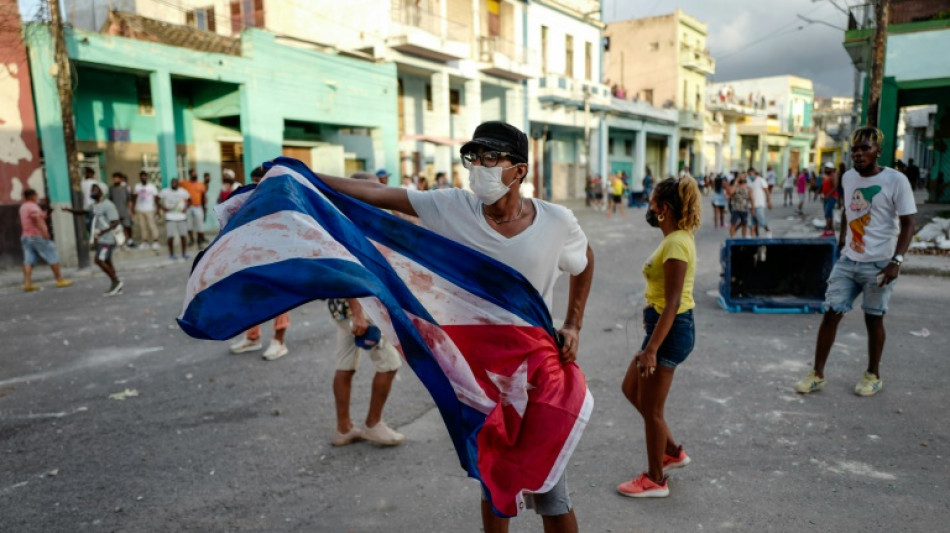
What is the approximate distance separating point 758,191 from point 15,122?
15840 mm

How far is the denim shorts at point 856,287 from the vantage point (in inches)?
182

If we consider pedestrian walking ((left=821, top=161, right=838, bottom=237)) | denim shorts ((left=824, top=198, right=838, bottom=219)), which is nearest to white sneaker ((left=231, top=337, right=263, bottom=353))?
pedestrian walking ((left=821, top=161, right=838, bottom=237))

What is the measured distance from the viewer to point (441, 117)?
2486 cm

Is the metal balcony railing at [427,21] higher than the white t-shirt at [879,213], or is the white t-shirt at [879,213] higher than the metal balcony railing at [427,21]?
the metal balcony railing at [427,21]

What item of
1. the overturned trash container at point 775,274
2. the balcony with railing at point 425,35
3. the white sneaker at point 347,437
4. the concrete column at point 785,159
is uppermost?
the balcony with railing at point 425,35

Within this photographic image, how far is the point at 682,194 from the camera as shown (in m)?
3.21

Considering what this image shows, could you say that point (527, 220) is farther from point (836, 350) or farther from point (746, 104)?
point (746, 104)

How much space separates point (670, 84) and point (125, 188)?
37465 mm

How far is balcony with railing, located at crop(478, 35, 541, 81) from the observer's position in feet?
84.9

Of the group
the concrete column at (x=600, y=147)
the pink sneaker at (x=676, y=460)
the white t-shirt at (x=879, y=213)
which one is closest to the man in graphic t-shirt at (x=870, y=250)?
the white t-shirt at (x=879, y=213)

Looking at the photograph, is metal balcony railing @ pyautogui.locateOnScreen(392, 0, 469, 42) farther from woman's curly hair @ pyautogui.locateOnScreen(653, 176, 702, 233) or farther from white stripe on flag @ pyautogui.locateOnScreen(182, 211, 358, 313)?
white stripe on flag @ pyautogui.locateOnScreen(182, 211, 358, 313)

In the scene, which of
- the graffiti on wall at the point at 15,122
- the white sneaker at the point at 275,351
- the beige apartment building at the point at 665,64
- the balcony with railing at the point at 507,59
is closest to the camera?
the white sneaker at the point at 275,351

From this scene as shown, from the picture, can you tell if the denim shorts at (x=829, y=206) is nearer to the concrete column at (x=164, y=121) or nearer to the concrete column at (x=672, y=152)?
the concrete column at (x=164, y=121)

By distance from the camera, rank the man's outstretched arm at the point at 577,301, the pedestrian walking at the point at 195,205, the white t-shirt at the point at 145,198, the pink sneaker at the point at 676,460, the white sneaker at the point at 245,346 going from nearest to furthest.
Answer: the man's outstretched arm at the point at 577,301
the pink sneaker at the point at 676,460
the white sneaker at the point at 245,346
the white t-shirt at the point at 145,198
the pedestrian walking at the point at 195,205
